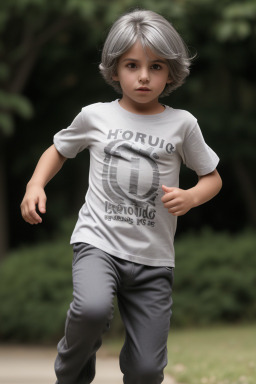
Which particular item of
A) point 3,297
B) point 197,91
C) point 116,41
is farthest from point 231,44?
point 116,41

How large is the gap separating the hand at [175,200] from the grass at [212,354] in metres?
2.27

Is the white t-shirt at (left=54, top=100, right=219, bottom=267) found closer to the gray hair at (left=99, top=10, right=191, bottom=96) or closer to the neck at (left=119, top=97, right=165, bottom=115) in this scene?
the neck at (left=119, top=97, right=165, bottom=115)

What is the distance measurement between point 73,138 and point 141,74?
1.53 feet

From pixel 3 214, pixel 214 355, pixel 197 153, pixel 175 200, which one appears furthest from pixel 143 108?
pixel 3 214

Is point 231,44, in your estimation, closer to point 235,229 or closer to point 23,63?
point 23,63

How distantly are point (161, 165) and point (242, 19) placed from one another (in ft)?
20.0

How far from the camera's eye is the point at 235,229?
15273mm

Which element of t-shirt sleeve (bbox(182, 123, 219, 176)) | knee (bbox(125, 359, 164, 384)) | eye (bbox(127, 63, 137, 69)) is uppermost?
eye (bbox(127, 63, 137, 69))

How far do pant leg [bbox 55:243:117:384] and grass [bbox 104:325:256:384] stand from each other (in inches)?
83.9

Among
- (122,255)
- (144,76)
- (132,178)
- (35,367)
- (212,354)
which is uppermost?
(144,76)

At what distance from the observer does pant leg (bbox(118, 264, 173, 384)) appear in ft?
11.0

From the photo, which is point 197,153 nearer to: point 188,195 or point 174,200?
point 188,195

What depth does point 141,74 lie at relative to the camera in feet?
11.0

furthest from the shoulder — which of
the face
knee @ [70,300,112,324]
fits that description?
knee @ [70,300,112,324]
